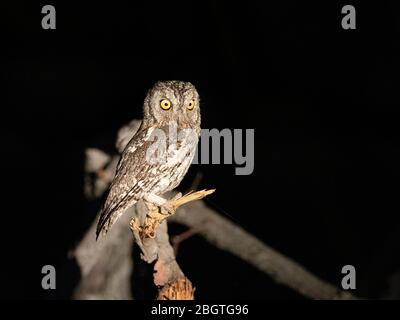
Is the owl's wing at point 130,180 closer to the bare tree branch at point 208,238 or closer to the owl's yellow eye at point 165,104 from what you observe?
the owl's yellow eye at point 165,104

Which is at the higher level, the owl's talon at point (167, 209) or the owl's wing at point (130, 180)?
the owl's wing at point (130, 180)

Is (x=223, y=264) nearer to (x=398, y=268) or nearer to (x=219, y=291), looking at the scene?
(x=219, y=291)

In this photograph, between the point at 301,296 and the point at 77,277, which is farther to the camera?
the point at 301,296

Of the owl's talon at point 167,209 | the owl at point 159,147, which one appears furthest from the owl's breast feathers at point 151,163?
the owl's talon at point 167,209

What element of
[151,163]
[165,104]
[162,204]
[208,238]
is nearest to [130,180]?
[151,163]

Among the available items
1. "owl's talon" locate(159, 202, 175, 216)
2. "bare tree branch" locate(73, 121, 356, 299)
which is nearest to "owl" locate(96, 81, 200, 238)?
"owl's talon" locate(159, 202, 175, 216)

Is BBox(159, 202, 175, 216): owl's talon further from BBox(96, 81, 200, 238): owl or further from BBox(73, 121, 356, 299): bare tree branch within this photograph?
BBox(73, 121, 356, 299): bare tree branch

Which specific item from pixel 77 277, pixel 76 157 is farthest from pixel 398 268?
pixel 76 157
